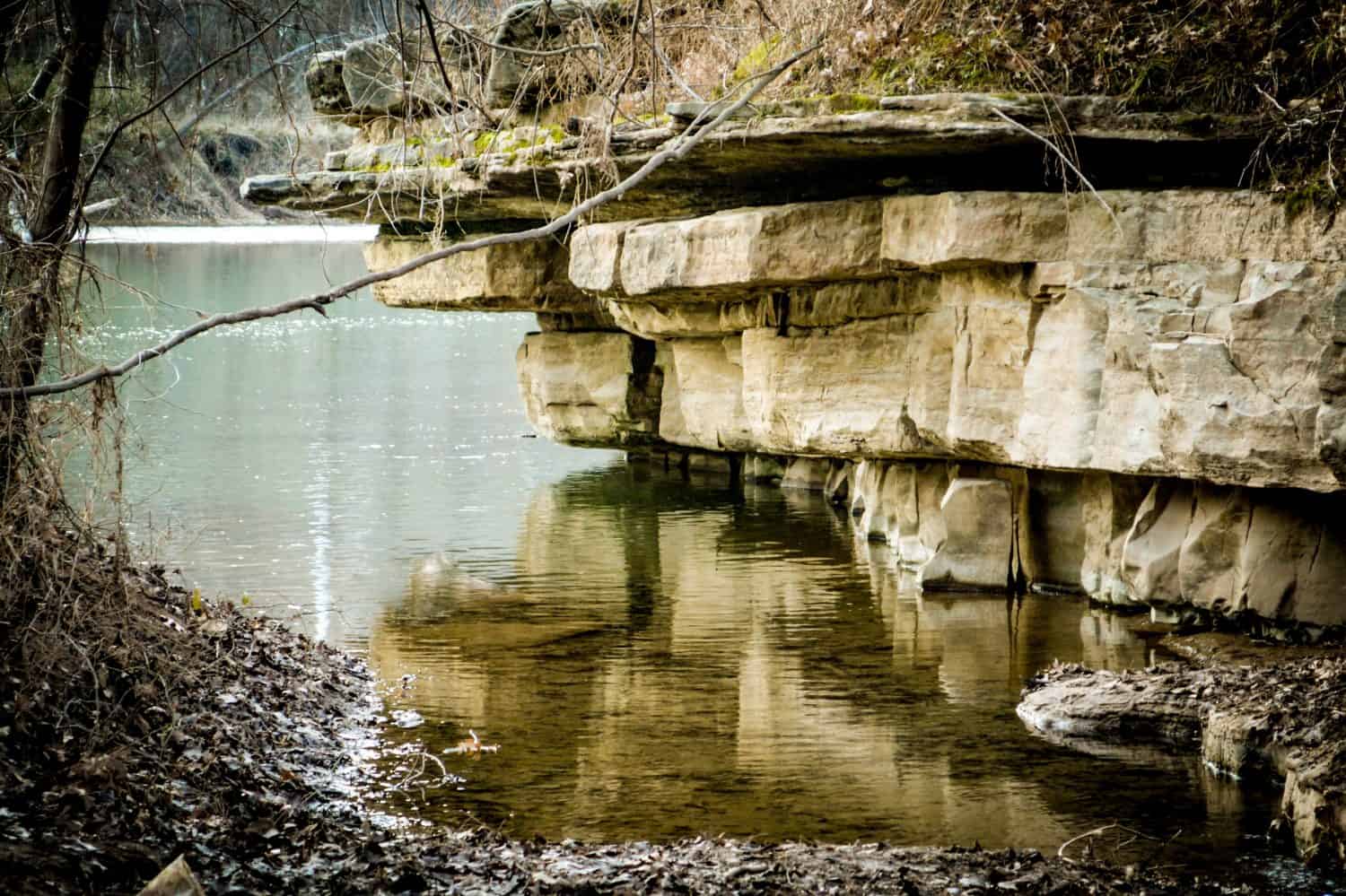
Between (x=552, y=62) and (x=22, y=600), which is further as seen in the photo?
(x=552, y=62)

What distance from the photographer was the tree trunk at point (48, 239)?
654cm

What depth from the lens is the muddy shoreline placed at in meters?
5.90

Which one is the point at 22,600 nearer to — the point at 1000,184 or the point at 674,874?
the point at 674,874

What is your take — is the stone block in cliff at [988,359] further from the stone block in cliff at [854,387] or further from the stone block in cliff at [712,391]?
the stone block in cliff at [712,391]

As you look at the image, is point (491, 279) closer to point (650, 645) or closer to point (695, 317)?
point (695, 317)

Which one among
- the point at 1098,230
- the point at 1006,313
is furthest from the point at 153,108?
the point at 1006,313

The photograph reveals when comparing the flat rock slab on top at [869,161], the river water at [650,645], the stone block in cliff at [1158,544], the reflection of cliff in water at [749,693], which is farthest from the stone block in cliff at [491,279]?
the stone block in cliff at [1158,544]

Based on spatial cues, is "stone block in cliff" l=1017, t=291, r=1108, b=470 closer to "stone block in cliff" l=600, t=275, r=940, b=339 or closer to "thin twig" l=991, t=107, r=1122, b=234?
"thin twig" l=991, t=107, r=1122, b=234

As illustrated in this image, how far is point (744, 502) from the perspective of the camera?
2041 cm

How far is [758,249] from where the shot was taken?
1413cm

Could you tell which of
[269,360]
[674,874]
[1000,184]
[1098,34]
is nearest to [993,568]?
[1000,184]

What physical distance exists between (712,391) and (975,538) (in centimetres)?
587

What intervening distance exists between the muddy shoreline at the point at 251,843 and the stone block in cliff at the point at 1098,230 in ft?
17.6

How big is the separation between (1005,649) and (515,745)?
13.9ft
